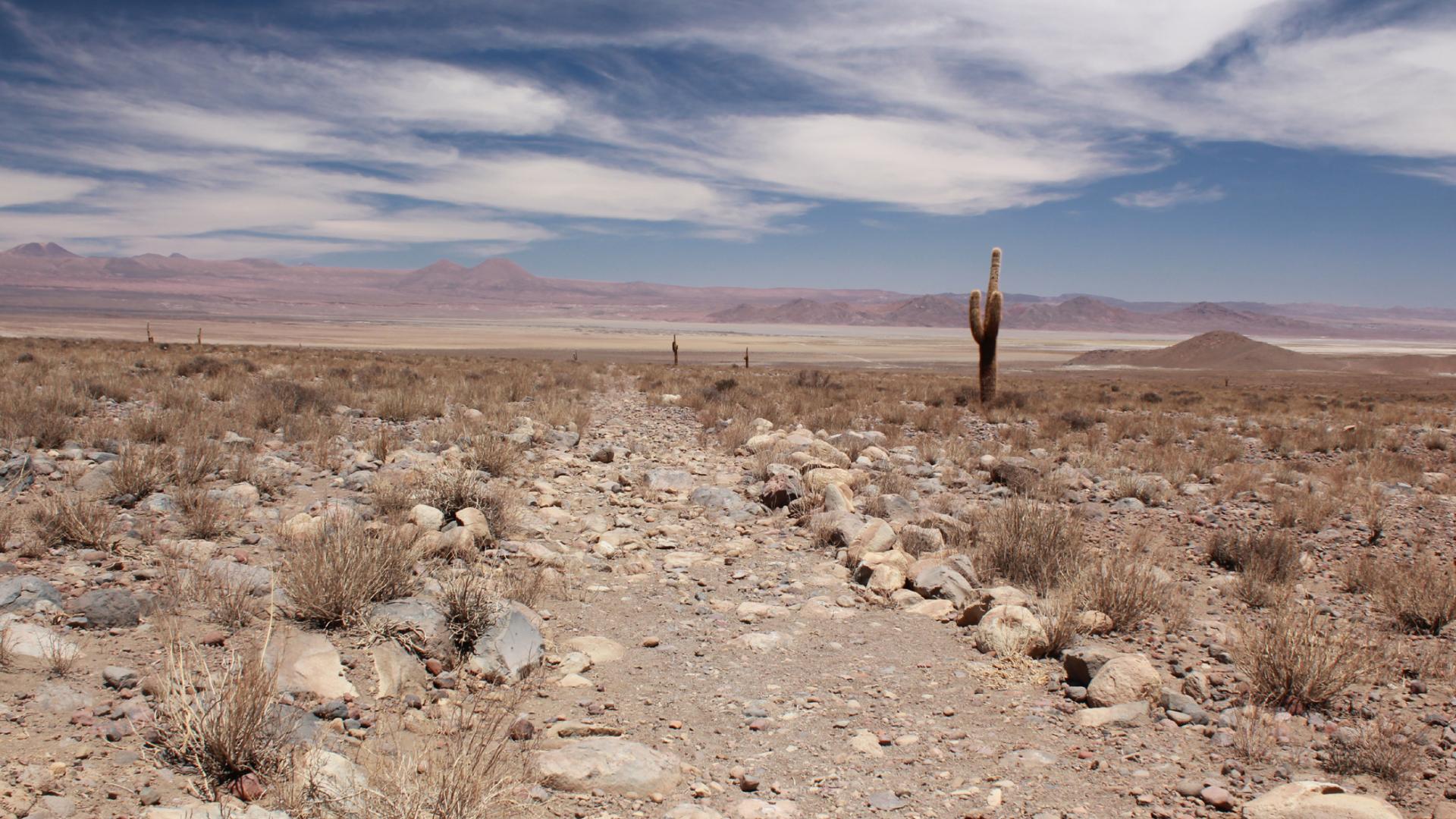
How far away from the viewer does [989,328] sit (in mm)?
23469

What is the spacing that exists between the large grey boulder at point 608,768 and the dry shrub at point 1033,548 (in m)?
3.45

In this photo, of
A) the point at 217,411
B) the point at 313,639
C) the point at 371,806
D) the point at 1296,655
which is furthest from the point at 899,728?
the point at 217,411

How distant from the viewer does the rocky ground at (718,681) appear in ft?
11.0

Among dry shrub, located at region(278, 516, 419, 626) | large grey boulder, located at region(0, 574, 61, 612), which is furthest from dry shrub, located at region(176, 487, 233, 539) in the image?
Answer: large grey boulder, located at region(0, 574, 61, 612)

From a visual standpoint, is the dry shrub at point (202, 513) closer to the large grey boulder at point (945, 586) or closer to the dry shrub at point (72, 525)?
the dry shrub at point (72, 525)

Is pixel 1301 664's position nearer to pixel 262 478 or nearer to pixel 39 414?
pixel 262 478

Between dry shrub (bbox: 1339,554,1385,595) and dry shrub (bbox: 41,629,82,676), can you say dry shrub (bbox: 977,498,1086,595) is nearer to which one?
dry shrub (bbox: 1339,554,1385,595)

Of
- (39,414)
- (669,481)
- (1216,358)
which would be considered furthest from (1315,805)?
(1216,358)

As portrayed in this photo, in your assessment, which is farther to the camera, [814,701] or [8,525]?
[8,525]

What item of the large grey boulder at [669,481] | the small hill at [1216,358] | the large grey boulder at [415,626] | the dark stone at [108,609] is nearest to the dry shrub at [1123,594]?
the large grey boulder at [415,626]

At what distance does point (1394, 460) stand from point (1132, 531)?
9.12m

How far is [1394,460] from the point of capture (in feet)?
45.9

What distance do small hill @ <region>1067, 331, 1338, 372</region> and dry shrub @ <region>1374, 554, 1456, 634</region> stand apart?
70119mm

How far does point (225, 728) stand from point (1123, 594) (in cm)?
500
